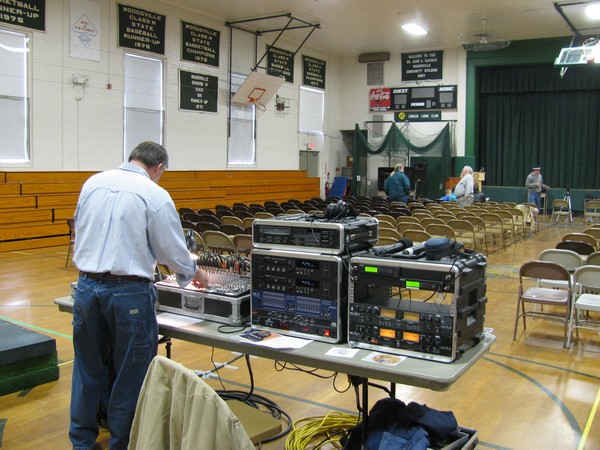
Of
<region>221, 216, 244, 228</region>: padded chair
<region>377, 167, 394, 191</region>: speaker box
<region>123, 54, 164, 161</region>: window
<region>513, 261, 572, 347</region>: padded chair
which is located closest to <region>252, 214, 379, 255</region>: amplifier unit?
<region>513, 261, 572, 347</region>: padded chair

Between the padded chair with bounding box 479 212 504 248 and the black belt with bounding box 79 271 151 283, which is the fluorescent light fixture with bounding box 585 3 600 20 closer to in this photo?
the padded chair with bounding box 479 212 504 248

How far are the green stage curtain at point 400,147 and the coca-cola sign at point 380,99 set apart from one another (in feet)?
2.81

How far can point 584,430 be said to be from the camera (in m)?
3.70

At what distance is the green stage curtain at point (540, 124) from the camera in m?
19.0

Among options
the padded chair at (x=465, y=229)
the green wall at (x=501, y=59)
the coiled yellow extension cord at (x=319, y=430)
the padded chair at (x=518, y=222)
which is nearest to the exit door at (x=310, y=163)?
the green wall at (x=501, y=59)

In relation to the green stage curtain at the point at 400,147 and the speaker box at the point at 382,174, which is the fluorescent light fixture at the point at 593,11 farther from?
the speaker box at the point at 382,174

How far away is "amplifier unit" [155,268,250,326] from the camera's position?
3148mm

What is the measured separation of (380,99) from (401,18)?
4.56 meters

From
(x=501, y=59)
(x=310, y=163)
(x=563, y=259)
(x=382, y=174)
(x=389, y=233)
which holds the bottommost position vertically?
A: (x=563, y=259)

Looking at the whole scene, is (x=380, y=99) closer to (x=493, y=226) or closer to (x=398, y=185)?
(x=398, y=185)

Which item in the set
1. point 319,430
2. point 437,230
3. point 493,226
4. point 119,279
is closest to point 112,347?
point 119,279

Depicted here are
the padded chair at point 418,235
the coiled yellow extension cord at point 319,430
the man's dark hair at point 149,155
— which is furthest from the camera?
the padded chair at point 418,235

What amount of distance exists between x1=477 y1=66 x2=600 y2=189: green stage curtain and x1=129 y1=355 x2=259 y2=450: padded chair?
19673 mm

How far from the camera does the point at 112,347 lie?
9.79 ft
